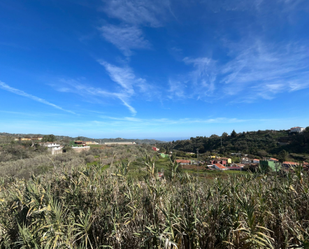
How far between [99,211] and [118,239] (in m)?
0.79

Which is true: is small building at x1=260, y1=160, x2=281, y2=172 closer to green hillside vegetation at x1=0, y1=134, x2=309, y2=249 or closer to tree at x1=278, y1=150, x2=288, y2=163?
green hillside vegetation at x1=0, y1=134, x2=309, y2=249

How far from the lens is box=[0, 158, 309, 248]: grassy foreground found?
Result: 1.73 m

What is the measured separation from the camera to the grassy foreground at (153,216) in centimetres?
173

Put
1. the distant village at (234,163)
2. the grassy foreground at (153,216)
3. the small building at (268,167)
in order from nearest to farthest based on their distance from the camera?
the grassy foreground at (153,216) < the distant village at (234,163) < the small building at (268,167)

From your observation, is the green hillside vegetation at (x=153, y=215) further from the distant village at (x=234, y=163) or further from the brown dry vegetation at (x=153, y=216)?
the distant village at (x=234, y=163)

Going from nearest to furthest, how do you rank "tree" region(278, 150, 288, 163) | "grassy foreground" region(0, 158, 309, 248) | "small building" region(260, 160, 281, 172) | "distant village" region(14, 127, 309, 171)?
"grassy foreground" region(0, 158, 309, 248)
"distant village" region(14, 127, 309, 171)
"small building" region(260, 160, 281, 172)
"tree" region(278, 150, 288, 163)

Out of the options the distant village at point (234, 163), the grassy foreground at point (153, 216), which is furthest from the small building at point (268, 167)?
the grassy foreground at point (153, 216)

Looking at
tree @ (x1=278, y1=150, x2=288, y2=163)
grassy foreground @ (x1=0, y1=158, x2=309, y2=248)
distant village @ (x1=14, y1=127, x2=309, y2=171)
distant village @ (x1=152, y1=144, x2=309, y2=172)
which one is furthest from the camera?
tree @ (x1=278, y1=150, x2=288, y2=163)

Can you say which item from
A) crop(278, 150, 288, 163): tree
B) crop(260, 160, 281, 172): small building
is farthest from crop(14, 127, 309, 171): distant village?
crop(278, 150, 288, 163): tree

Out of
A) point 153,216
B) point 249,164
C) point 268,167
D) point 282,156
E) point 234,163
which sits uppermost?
point 268,167

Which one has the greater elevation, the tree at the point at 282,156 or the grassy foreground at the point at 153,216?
the grassy foreground at the point at 153,216

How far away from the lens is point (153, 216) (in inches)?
91.0

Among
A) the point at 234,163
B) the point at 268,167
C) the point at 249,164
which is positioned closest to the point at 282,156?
the point at 234,163

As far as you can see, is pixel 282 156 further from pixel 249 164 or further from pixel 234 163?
pixel 249 164
